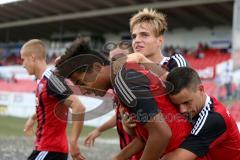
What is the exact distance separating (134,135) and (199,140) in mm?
485

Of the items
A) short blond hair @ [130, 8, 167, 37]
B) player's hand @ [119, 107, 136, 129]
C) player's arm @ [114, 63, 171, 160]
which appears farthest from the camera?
short blond hair @ [130, 8, 167, 37]

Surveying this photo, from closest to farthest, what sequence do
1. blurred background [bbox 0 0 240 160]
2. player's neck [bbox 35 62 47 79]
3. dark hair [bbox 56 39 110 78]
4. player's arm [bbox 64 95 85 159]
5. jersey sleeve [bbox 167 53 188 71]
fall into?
dark hair [bbox 56 39 110 78]
jersey sleeve [bbox 167 53 188 71]
player's arm [bbox 64 95 85 159]
player's neck [bbox 35 62 47 79]
blurred background [bbox 0 0 240 160]

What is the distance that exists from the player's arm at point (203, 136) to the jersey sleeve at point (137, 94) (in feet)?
1.23

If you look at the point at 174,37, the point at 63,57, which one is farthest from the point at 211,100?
the point at 174,37

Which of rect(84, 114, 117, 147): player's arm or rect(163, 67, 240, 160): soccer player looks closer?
rect(163, 67, 240, 160): soccer player

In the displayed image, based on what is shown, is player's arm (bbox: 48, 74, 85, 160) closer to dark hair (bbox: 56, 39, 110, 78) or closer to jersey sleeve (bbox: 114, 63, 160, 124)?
dark hair (bbox: 56, 39, 110, 78)

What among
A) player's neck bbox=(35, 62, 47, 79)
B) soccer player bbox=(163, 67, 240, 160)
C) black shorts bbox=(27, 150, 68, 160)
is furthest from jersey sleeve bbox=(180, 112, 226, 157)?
player's neck bbox=(35, 62, 47, 79)

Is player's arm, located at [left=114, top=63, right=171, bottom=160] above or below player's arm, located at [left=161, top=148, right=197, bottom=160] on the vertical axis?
above

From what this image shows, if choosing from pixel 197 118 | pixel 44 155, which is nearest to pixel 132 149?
pixel 197 118

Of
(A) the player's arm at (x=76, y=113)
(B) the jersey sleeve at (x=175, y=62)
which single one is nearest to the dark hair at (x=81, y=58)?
(B) the jersey sleeve at (x=175, y=62)

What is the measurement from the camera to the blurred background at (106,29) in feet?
68.7

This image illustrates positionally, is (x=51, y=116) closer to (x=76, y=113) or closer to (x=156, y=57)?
(x=76, y=113)

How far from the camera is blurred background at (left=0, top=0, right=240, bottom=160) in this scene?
20953 millimetres

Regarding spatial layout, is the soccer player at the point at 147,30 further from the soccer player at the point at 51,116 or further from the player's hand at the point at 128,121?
the soccer player at the point at 51,116
